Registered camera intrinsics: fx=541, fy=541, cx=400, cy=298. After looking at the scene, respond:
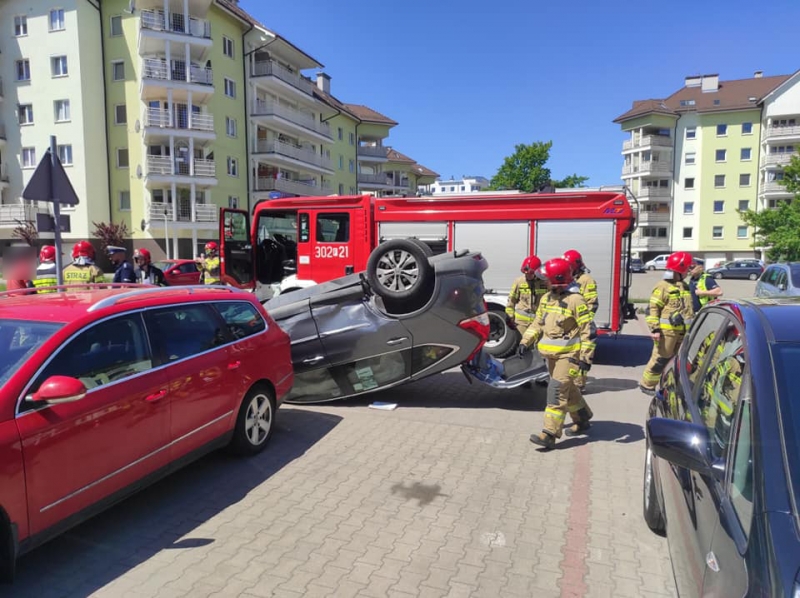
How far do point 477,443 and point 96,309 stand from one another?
11.6ft

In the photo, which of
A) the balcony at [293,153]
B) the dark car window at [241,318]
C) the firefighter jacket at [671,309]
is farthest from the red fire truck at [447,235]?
the balcony at [293,153]

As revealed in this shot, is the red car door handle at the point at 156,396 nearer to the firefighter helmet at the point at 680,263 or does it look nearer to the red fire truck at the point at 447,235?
the firefighter helmet at the point at 680,263

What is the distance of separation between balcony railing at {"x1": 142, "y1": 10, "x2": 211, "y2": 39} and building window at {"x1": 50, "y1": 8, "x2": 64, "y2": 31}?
543 centimetres

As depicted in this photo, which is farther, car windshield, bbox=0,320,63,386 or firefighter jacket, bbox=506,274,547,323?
firefighter jacket, bbox=506,274,547,323

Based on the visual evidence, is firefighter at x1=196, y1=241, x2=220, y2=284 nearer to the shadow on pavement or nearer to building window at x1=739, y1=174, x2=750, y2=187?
the shadow on pavement

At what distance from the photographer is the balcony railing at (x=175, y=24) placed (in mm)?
31188

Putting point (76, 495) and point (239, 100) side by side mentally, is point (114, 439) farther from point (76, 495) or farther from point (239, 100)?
point (239, 100)

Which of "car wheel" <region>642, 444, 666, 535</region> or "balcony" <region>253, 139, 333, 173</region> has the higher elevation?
"balcony" <region>253, 139, 333, 173</region>

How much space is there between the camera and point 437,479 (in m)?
4.44

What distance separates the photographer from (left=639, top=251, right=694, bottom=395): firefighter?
6.39 metres

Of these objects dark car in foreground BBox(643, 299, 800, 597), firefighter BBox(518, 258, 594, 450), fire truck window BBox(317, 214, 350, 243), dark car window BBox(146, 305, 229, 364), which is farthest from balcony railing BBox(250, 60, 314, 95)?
dark car in foreground BBox(643, 299, 800, 597)

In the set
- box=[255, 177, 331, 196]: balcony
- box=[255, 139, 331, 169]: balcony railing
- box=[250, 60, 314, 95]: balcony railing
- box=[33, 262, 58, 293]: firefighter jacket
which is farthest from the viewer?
box=[255, 177, 331, 196]: balcony

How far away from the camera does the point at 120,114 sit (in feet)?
109

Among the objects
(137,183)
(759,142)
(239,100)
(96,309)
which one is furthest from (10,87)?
(759,142)
